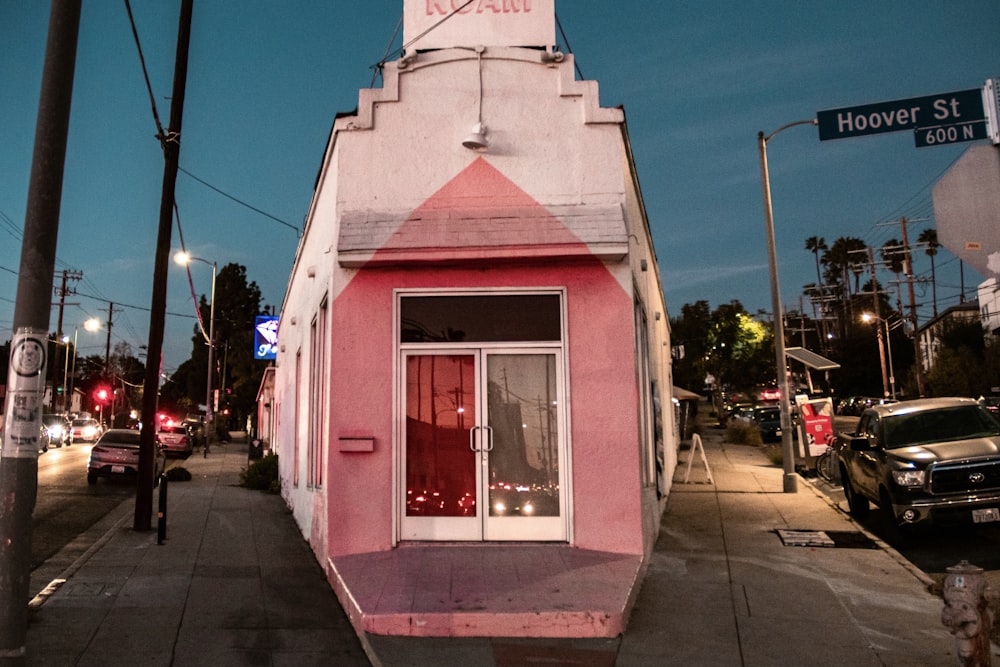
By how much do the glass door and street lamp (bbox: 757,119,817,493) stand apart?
8104mm

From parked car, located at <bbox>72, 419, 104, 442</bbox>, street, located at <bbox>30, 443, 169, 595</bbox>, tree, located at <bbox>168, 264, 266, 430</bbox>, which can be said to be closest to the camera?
street, located at <bbox>30, 443, 169, 595</bbox>

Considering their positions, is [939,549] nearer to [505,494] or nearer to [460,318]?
[505,494]

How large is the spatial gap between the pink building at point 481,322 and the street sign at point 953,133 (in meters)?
3.13

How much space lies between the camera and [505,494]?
8680mm

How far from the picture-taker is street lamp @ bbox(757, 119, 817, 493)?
15.2m

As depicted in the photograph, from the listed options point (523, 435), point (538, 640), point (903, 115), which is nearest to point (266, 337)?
point (523, 435)

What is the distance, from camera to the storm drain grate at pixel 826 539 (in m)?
10.1

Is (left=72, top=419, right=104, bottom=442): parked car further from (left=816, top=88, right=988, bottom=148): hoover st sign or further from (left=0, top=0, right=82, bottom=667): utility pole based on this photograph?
(left=816, top=88, right=988, bottom=148): hoover st sign

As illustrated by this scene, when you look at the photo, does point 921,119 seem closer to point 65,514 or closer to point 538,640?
point 538,640

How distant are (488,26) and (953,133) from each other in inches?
221

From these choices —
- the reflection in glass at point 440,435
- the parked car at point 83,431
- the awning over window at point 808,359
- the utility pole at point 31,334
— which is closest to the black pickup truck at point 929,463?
the reflection in glass at point 440,435

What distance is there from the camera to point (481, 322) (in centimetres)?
896

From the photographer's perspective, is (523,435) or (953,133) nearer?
(953,133)

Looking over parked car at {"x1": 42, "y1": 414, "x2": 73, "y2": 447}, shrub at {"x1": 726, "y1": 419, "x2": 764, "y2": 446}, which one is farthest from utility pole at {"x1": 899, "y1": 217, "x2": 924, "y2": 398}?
parked car at {"x1": 42, "y1": 414, "x2": 73, "y2": 447}
